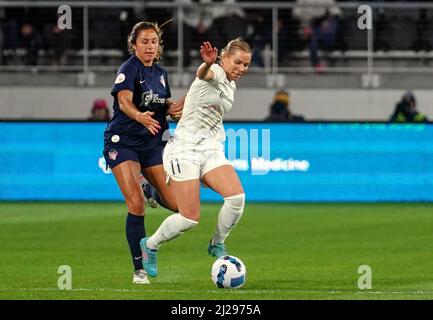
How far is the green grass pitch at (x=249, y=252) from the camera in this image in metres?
11.4

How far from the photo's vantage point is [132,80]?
39.5 ft

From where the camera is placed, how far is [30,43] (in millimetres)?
25641

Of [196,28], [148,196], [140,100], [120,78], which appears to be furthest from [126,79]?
[196,28]

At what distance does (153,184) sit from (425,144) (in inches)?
421

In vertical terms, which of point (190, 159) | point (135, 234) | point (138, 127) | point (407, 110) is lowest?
point (135, 234)

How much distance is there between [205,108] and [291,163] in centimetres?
1056

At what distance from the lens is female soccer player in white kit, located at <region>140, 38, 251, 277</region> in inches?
465

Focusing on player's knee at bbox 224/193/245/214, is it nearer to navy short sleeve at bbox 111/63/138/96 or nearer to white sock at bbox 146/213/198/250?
white sock at bbox 146/213/198/250

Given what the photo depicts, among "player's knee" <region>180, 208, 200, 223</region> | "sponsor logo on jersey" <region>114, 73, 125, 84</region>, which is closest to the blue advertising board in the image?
"sponsor logo on jersey" <region>114, 73, 125, 84</region>

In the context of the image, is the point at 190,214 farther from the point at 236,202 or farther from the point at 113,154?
the point at 113,154

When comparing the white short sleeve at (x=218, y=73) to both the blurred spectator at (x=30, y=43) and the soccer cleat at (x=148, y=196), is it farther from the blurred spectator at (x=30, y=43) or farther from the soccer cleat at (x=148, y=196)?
the blurred spectator at (x=30, y=43)

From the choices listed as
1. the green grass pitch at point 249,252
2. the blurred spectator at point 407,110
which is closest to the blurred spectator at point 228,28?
the blurred spectator at point 407,110

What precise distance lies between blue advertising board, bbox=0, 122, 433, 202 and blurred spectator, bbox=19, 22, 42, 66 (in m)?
3.26
